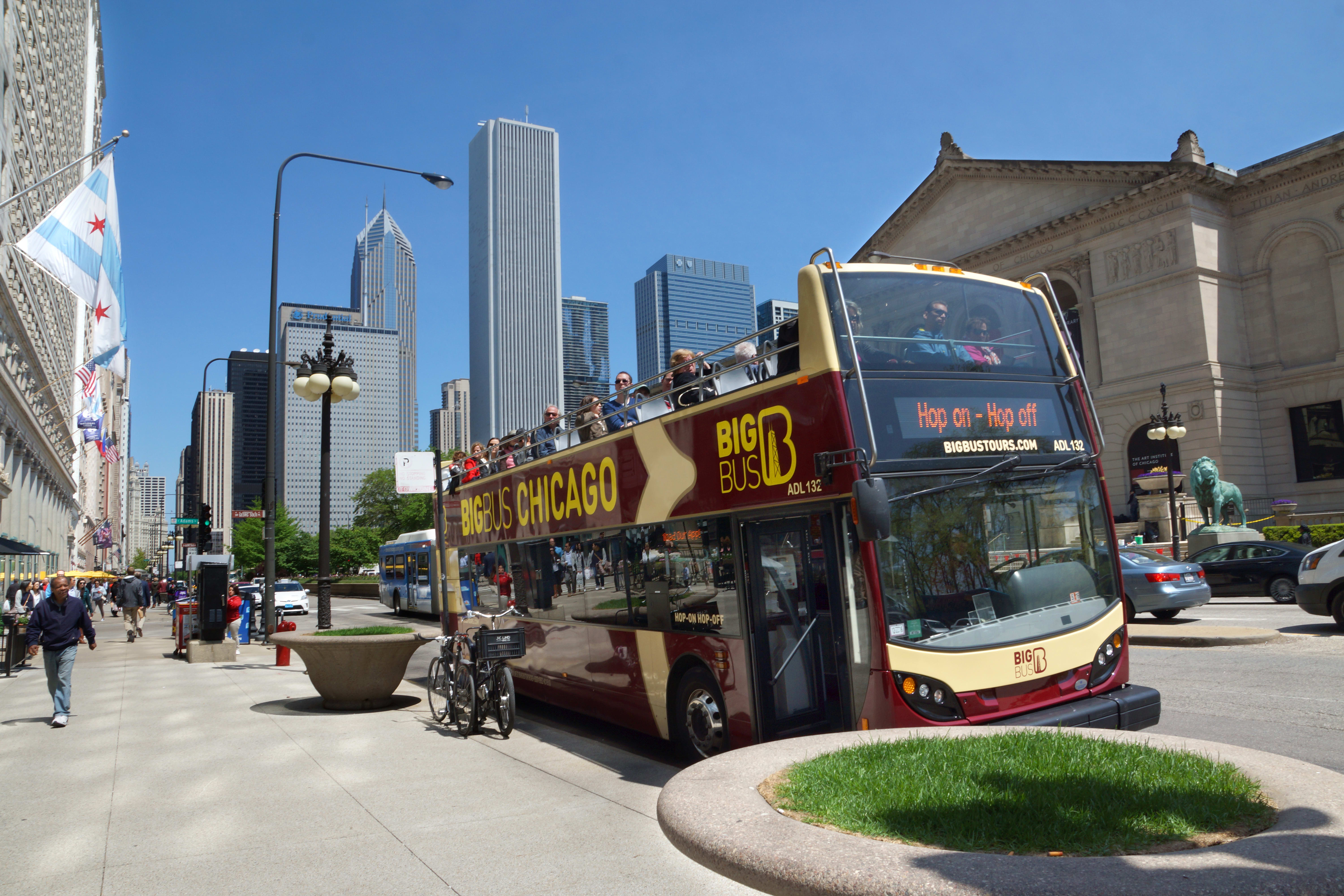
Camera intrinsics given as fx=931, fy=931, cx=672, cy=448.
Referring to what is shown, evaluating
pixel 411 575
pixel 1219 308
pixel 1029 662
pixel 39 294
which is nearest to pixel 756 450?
pixel 1029 662

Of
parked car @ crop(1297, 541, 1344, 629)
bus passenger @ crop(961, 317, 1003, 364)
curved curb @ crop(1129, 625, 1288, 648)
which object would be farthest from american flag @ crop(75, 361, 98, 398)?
parked car @ crop(1297, 541, 1344, 629)

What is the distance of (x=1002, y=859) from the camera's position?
12.0ft

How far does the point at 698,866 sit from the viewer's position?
4.75 meters

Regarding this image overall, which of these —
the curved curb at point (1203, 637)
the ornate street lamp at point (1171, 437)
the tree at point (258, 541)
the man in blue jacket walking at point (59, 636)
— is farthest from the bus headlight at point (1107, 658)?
the tree at point (258, 541)

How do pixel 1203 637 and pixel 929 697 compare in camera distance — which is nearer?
pixel 929 697

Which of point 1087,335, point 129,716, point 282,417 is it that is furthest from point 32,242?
point 282,417

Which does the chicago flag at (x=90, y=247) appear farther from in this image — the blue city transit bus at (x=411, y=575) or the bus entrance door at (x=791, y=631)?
the bus entrance door at (x=791, y=631)

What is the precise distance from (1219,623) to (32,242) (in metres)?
22.2

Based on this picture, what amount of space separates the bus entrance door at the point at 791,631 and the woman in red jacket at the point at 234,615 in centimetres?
1637

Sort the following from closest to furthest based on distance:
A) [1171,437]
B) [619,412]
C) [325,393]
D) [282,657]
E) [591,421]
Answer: [619,412] → [591,421] → [325,393] → [282,657] → [1171,437]

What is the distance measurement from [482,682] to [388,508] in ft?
268

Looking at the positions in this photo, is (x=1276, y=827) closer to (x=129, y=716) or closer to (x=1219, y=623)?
(x=129, y=716)

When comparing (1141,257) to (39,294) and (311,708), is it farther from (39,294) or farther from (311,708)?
(39,294)

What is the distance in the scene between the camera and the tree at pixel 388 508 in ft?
267
